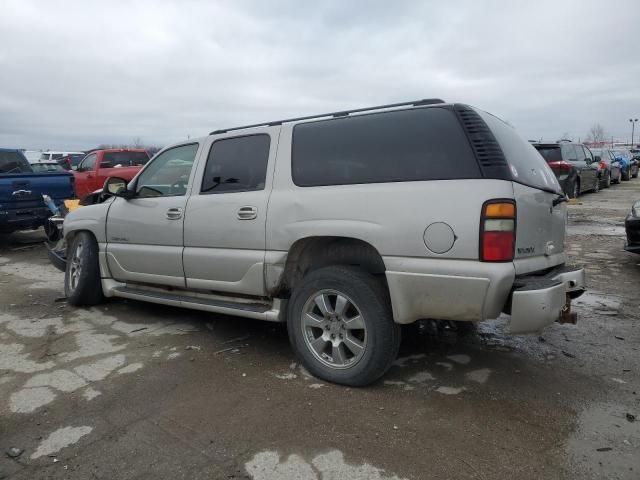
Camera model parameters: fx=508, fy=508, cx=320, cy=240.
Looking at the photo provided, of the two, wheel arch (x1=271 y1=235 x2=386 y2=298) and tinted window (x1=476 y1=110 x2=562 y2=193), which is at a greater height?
tinted window (x1=476 y1=110 x2=562 y2=193)

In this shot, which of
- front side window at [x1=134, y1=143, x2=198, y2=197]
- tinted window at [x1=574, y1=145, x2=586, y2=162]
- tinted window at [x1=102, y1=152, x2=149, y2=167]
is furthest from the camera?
tinted window at [x1=574, y1=145, x2=586, y2=162]

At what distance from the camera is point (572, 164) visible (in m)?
14.4

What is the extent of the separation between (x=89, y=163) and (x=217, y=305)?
37.9 feet

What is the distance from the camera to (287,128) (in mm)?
3951

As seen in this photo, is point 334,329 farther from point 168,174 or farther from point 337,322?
point 168,174

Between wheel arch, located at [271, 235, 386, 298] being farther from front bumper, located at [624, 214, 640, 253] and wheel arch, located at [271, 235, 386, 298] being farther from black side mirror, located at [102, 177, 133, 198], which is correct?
front bumper, located at [624, 214, 640, 253]

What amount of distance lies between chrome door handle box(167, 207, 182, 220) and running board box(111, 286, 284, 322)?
0.71 meters

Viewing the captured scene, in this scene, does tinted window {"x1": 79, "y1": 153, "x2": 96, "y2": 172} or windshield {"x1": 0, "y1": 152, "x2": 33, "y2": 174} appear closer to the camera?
windshield {"x1": 0, "y1": 152, "x2": 33, "y2": 174}

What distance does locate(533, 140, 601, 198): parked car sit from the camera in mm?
13414

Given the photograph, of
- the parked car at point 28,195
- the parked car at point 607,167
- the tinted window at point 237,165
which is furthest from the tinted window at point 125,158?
the parked car at point 607,167

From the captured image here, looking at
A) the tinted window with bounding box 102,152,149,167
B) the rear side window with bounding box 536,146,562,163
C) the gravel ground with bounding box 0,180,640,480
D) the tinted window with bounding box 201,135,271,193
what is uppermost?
the rear side window with bounding box 536,146,562,163

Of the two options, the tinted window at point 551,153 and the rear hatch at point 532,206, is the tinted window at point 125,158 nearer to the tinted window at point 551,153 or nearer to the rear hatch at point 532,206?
the tinted window at point 551,153

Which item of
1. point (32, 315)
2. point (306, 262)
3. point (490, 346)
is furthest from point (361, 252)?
point (32, 315)

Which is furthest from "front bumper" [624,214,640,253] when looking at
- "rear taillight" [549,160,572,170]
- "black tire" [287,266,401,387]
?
"rear taillight" [549,160,572,170]
